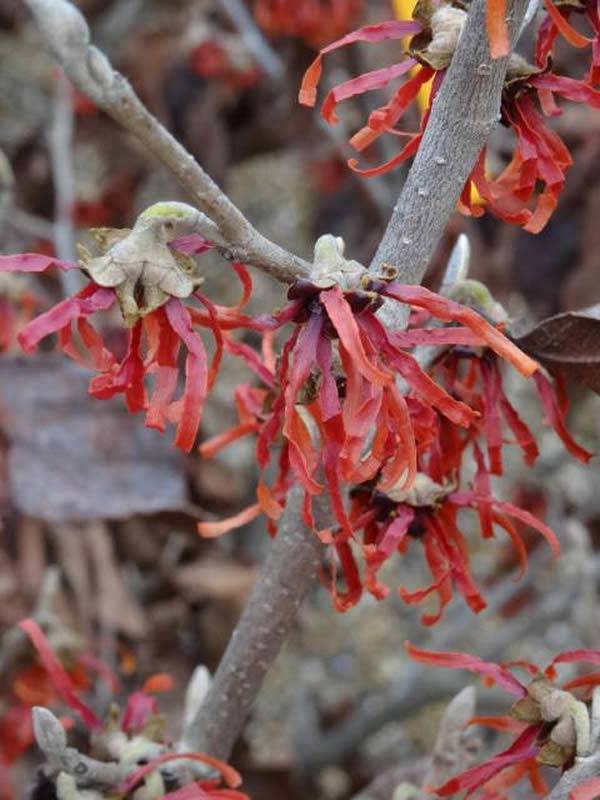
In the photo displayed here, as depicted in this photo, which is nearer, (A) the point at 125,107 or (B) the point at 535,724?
(A) the point at 125,107

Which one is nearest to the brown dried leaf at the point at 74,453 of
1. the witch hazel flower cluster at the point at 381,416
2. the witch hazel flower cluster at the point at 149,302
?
the witch hazel flower cluster at the point at 381,416

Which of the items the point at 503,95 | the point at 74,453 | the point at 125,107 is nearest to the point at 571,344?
the point at 503,95

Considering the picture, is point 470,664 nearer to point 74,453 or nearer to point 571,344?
point 571,344

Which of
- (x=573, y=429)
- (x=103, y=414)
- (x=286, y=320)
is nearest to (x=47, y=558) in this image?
(x=103, y=414)

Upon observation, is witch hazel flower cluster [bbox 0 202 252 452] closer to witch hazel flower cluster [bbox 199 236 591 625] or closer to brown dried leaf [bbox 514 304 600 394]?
witch hazel flower cluster [bbox 199 236 591 625]

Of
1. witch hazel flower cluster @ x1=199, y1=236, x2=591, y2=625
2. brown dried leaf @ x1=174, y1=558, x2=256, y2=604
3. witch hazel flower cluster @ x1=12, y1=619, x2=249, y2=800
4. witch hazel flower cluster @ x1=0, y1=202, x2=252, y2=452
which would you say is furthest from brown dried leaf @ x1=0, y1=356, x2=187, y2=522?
witch hazel flower cluster @ x1=0, y1=202, x2=252, y2=452

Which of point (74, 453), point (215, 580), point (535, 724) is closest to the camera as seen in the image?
point (535, 724)
